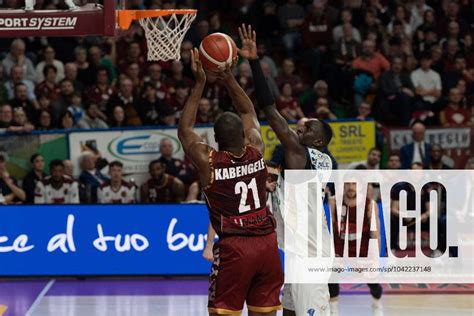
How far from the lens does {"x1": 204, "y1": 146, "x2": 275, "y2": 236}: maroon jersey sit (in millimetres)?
8836

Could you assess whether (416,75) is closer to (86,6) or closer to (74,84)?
(74,84)

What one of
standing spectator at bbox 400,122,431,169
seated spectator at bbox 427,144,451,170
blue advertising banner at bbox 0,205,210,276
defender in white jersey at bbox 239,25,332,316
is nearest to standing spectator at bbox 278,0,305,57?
standing spectator at bbox 400,122,431,169

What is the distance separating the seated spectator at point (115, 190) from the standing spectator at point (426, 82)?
5908mm

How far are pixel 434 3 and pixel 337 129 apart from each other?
5347mm

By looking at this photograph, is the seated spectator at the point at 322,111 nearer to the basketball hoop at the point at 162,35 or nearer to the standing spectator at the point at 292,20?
the standing spectator at the point at 292,20

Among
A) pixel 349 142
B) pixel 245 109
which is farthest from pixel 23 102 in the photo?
pixel 245 109

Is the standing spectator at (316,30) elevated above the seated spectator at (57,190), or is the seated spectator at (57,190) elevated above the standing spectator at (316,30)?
the standing spectator at (316,30)

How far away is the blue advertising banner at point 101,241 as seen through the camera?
15.3m

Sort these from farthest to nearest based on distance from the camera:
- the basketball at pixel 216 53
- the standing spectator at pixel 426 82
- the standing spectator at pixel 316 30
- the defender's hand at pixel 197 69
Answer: the standing spectator at pixel 316 30 < the standing spectator at pixel 426 82 < the basketball at pixel 216 53 < the defender's hand at pixel 197 69

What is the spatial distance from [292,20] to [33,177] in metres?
6.59

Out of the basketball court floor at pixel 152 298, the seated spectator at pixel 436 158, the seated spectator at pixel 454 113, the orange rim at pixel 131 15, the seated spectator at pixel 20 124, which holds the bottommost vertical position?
the basketball court floor at pixel 152 298

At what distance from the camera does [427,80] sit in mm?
19438

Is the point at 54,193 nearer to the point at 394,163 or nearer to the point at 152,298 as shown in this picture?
the point at 152,298

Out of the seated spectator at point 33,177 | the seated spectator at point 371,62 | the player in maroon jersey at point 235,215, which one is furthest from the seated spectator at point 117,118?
the player in maroon jersey at point 235,215
